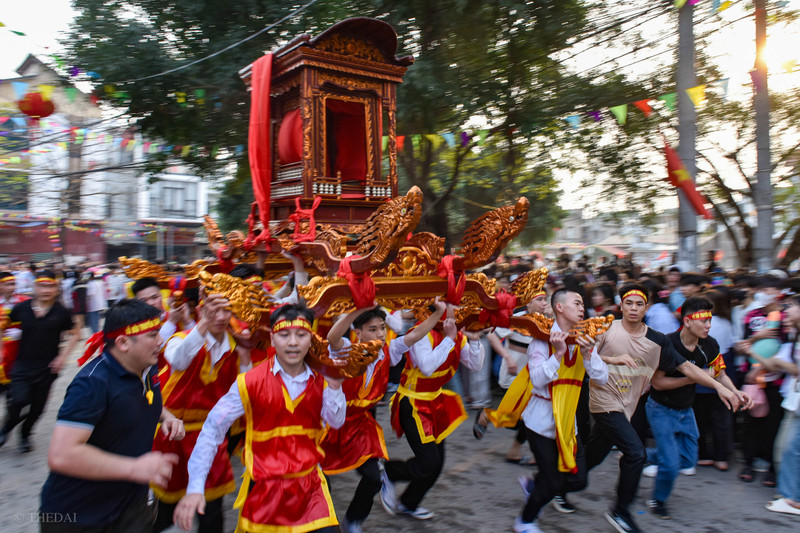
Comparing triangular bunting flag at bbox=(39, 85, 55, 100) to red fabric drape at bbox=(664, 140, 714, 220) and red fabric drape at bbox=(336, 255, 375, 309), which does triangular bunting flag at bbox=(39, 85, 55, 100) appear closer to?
red fabric drape at bbox=(336, 255, 375, 309)

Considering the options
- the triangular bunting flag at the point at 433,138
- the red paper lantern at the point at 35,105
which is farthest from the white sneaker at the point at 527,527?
the red paper lantern at the point at 35,105

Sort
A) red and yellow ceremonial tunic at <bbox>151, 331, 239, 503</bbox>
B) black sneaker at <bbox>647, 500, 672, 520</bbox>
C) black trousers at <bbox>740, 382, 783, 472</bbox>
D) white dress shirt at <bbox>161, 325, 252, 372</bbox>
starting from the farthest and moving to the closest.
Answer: black trousers at <bbox>740, 382, 783, 472</bbox>
black sneaker at <bbox>647, 500, 672, 520</bbox>
red and yellow ceremonial tunic at <bbox>151, 331, 239, 503</bbox>
white dress shirt at <bbox>161, 325, 252, 372</bbox>

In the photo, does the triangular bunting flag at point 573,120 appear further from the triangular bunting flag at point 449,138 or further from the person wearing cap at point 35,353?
the person wearing cap at point 35,353

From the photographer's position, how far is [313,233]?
3422 millimetres

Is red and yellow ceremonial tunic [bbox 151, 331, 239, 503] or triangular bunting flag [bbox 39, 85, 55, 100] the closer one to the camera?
red and yellow ceremonial tunic [bbox 151, 331, 239, 503]

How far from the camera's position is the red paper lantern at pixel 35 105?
22.3 feet

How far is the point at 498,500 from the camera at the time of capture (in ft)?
13.6

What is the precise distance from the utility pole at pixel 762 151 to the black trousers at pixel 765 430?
10.4 ft

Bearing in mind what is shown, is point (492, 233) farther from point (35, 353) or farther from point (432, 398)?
point (35, 353)

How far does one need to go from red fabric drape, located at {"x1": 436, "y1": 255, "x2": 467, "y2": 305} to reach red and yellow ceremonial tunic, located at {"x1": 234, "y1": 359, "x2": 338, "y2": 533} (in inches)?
42.4

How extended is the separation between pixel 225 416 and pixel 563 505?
262 centimetres

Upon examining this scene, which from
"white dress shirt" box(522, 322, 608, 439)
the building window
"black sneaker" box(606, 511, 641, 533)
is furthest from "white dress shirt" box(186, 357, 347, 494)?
the building window

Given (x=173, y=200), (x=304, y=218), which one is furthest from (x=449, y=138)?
(x=173, y=200)

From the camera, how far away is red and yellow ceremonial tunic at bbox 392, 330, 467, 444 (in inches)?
148
